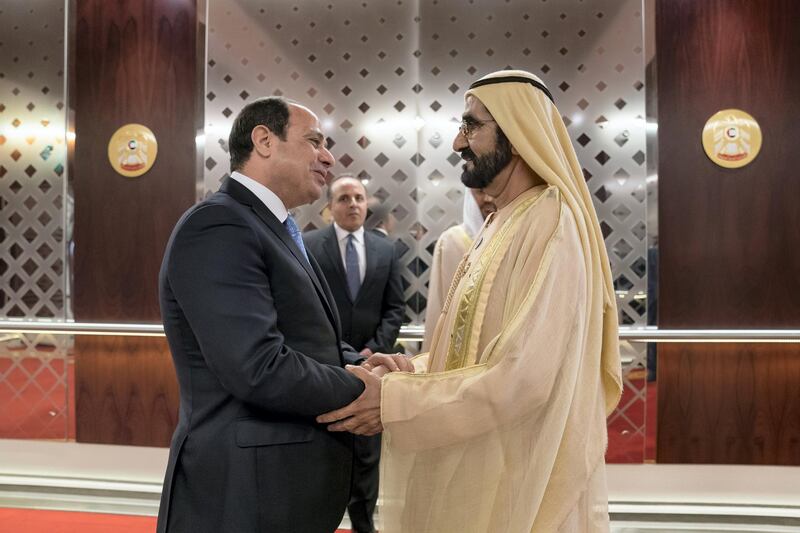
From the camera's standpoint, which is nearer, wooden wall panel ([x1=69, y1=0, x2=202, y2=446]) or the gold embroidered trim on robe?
the gold embroidered trim on robe

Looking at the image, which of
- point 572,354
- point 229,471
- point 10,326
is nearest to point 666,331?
point 572,354

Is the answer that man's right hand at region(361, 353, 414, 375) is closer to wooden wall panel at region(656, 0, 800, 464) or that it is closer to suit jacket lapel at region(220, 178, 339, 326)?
suit jacket lapel at region(220, 178, 339, 326)

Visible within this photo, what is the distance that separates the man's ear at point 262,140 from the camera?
1860 mm

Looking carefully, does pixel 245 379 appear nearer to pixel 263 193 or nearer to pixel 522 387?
pixel 263 193

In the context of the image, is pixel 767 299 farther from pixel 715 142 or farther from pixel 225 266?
pixel 225 266

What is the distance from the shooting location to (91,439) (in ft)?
14.9

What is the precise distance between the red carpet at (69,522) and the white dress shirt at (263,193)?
2.49m

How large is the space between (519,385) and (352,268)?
2.31m

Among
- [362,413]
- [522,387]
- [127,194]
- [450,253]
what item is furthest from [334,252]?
[522,387]

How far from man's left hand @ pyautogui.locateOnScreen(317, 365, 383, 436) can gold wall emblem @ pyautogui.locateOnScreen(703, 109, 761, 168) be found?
3.25 m

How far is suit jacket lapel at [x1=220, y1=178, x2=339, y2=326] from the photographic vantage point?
1744 mm

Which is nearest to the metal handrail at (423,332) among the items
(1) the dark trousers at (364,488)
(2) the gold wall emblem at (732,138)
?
(1) the dark trousers at (364,488)

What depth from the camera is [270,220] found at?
5.76 feet

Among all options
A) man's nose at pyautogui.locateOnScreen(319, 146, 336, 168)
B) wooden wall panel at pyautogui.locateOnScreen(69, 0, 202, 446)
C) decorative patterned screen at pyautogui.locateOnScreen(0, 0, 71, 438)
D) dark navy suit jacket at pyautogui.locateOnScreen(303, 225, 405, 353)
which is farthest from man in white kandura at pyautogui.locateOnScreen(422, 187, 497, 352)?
decorative patterned screen at pyautogui.locateOnScreen(0, 0, 71, 438)
